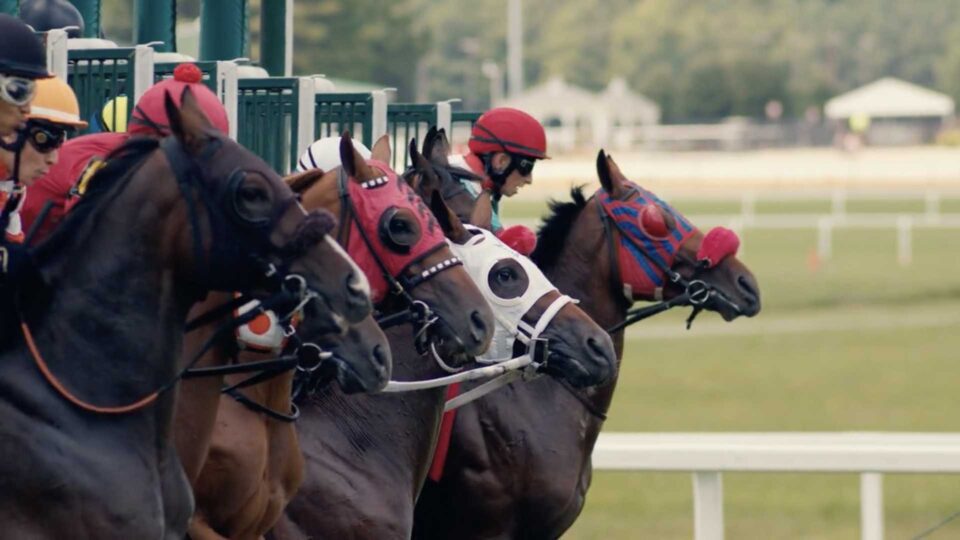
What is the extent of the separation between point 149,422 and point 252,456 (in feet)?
2.45

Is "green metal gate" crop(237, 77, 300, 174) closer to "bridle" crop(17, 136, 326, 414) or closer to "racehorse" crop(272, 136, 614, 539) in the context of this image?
"racehorse" crop(272, 136, 614, 539)

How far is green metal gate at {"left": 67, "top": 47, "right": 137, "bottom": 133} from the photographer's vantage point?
6.14 metres

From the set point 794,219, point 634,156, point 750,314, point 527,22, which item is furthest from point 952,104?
point 750,314

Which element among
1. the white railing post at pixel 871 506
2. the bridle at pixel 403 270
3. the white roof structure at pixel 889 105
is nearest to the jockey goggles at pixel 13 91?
the bridle at pixel 403 270

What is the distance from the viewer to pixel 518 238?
6.17 m

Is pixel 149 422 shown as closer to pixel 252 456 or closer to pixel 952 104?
pixel 252 456

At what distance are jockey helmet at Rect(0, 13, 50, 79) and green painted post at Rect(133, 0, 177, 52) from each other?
4.06 metres

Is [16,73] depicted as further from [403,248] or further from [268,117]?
[268,117]

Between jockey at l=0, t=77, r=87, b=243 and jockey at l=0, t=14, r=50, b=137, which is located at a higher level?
jockey at l=0, t=14, r=50, b=137

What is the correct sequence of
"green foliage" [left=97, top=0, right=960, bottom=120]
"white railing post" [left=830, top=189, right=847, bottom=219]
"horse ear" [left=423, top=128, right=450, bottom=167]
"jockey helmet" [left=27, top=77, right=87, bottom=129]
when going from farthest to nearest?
"green foliage" [left=97, top=0, right=960, bottom=120]
"white railing post" [left=830, top=189, right=847, bottom=219]
"horse ear" [left=423, top=128, right=450, bottom=167]
"jockey helmet" [left=27, top=77, right=87, bottom=129]

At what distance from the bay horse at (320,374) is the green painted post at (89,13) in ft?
12.0

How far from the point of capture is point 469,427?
241 inches

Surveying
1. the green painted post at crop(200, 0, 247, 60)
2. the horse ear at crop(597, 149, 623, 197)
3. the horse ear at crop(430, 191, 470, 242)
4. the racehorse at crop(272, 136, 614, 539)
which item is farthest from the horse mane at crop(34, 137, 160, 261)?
the green painted post at crop(200, 0, 247, 60)

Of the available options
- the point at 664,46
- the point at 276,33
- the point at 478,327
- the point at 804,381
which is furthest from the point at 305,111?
the point at 664,46
